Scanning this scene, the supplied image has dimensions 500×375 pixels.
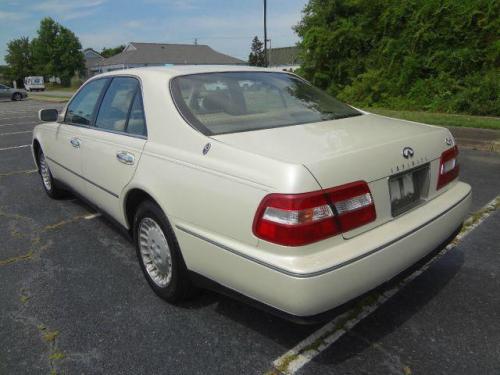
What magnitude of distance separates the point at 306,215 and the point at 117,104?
2133mm

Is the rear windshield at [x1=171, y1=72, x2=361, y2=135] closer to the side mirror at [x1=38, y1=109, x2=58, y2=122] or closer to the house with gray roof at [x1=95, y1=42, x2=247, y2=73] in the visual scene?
the side mirror at [x1=38, y1=109, x2=58, y2=122]

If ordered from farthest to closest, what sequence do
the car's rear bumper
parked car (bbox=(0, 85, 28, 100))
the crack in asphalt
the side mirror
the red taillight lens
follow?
parked car (bbox=(0, 85, 28, 100)), the side mirror, the crack in asphalt, the red taillight lens, the car's rear bumper

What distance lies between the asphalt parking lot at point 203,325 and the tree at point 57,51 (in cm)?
6914

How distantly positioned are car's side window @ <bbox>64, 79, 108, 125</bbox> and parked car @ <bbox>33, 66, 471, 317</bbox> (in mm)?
299

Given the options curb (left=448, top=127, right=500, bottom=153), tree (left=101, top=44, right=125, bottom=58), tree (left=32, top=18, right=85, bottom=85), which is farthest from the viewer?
tree (left=101, top=44, right=125, bottom=58)

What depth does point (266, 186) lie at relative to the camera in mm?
2025

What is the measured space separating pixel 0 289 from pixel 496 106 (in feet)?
36.3

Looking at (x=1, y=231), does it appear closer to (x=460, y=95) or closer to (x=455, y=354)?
(x=455, y=354)

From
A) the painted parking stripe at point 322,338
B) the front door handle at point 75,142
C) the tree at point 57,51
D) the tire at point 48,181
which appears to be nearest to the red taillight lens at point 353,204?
the painted parking stripe at point 322,338

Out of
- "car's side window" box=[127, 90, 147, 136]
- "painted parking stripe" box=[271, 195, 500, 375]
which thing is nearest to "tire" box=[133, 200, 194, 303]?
"car's side window" box=[127, 90, 147, 136]

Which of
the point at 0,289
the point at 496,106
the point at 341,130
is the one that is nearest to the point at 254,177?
the point at 341,130

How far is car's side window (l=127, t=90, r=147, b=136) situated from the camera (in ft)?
9.78

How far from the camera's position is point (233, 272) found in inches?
86.4

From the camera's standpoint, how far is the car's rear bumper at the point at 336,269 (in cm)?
195
